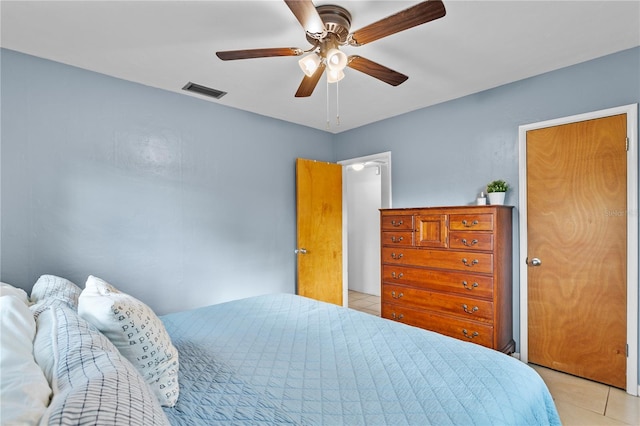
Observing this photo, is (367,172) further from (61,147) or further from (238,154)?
(61,147)

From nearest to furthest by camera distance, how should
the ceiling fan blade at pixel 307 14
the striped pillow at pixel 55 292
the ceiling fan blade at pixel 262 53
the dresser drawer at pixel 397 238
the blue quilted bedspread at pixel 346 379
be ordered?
1. the blue quilted bedspread at pixel 346 379
2. the ceiling fan blade at pixel 307 14
3. the striped pillow at pixel 55 292
4. the ceiling fan blade at pixel 262 53
5. the dresser drawer at pixel 397 238

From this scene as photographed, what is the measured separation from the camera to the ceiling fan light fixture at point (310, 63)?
1.84 metres

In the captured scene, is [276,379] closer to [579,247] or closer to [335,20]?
[335,20]

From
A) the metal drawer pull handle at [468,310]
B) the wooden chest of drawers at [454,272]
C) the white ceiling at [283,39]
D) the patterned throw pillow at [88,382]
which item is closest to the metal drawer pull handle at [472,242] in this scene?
the wooden chest of drawers at [454,272]

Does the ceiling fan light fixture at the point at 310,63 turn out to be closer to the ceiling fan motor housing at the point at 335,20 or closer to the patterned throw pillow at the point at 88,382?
the ceiling fan motor housing at the point at 335,20

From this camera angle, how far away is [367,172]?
550 centimetres

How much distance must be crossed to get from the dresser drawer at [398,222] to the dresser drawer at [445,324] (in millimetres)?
801

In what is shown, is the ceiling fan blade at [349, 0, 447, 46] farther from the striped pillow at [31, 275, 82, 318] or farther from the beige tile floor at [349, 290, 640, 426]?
the beige tile floor at [349, 290, 640, 426]

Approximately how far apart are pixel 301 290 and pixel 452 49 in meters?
2.94

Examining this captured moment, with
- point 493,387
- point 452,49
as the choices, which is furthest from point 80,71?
point 493,387

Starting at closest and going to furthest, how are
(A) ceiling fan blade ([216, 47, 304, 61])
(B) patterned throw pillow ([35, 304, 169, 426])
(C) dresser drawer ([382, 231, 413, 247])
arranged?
(B) patterned throw pillow ([35, 304, 169, 426]) < (A) ceiling fan blade ([216, 47, 304, 61]) < (C) dresser drawer ([382, 231, 413, 247])

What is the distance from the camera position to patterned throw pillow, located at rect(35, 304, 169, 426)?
24.8 inches

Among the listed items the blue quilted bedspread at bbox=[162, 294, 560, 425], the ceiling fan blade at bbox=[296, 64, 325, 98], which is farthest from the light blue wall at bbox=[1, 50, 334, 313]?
the ceiling fan blade at bbox=[296, 64, 325, 98]

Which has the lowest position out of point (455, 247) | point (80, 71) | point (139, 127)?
point (455, 247)
